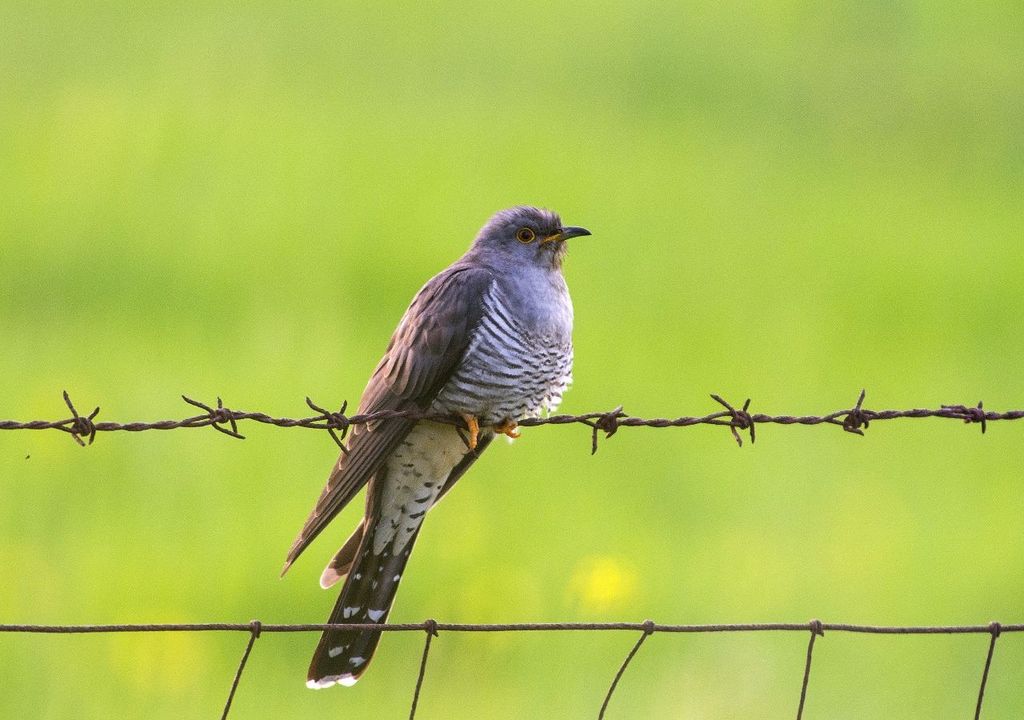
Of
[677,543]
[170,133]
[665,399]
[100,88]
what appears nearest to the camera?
[677,543]

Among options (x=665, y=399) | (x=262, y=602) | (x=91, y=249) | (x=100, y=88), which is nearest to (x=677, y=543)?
(x=665, y=399)

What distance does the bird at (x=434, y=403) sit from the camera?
14.0 ft

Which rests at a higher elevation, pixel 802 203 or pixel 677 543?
pixel 802 203

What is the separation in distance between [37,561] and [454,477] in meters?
2.81

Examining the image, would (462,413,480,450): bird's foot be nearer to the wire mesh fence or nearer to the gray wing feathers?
the gray wing feathers

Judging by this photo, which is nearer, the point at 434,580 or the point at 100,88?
the point at 434,580

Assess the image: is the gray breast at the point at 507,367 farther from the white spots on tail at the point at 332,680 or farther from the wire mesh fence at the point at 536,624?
the white spots on tail at the point at 332,680

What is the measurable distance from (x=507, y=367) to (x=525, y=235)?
70cm

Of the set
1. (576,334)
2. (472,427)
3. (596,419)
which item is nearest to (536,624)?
(596,419)

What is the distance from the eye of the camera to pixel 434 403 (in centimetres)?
456

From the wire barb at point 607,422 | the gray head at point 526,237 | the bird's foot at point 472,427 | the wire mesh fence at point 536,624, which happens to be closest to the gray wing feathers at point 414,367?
the bird's foot at point 472,427

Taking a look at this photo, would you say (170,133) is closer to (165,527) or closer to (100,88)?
(100,88)

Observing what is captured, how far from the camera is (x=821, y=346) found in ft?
33.7

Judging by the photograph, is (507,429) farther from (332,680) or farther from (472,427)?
(332,680)
